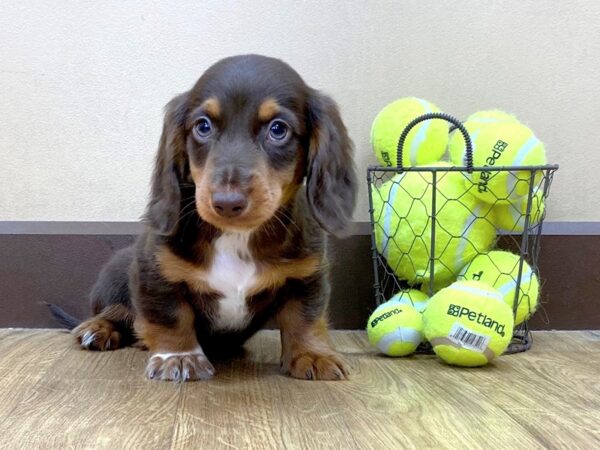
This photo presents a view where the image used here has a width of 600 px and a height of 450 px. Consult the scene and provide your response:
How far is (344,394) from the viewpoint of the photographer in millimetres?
1372

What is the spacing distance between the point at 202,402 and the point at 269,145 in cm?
55

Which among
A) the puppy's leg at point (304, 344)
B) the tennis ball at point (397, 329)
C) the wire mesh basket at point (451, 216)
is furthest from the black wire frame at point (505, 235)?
the puppy's leg at point (304, 344)

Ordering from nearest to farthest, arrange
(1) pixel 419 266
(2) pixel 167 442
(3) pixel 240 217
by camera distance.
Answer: (2) pixel 167 442, (3) pixel 240 217, (1) pixel 419 266

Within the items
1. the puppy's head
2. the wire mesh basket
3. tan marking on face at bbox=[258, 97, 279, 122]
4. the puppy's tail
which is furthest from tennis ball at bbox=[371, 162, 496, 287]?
the puppy's tail

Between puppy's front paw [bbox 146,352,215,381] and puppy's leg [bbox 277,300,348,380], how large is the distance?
19 cm

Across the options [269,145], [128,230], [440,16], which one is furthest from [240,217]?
[440,16]

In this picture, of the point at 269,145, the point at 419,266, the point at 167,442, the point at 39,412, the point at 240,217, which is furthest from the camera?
the point at 419,266

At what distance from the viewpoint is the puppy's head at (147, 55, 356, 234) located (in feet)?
4.44

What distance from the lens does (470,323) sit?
5.10 feet

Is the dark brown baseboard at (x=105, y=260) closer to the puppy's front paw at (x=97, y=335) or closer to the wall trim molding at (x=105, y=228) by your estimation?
the wall trim molding at (x=105, y=228)

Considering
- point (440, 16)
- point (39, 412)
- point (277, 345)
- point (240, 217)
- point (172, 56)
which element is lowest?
point (277, 345)

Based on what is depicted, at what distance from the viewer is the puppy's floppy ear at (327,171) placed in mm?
1544

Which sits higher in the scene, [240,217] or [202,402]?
[240,217]

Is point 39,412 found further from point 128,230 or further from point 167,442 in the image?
point 128,230
